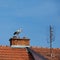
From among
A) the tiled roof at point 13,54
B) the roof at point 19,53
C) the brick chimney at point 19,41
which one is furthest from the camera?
the brick chimney at point 19,41

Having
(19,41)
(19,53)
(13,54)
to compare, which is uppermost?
(19,41)

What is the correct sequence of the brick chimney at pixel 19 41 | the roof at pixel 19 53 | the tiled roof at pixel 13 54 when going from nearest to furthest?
the tiled roof at pixel 13 54, the roof at pixel 19 53, the brick chimney at pixel 19 41

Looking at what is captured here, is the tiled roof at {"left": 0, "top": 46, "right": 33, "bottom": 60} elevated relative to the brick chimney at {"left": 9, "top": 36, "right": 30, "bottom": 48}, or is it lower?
lower

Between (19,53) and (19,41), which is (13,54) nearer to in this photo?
(19,53)

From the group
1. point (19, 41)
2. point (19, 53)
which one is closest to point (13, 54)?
point (19, 53)

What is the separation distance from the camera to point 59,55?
196 feet

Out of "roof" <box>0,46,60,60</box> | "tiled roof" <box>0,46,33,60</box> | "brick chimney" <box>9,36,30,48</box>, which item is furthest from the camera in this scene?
"brick chimney" <box>9,36,30,48</box>

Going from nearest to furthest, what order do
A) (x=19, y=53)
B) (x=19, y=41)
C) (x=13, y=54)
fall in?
(x=13, y=54)
(x=19, y=53)
(x=19, y=41)

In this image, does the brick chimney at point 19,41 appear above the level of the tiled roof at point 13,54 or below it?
above

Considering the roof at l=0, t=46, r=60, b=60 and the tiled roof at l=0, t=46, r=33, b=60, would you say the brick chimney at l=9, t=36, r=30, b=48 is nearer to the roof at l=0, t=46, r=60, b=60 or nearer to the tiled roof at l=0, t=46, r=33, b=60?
the roof at l=0, t=46, r=60, b=60

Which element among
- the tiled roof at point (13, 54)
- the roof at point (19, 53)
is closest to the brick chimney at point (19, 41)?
the roof at point (19, 53)

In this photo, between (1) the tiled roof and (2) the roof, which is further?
(2) the roof

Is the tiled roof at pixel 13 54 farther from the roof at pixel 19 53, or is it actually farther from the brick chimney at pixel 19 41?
the brick chimney at pixel 19 41

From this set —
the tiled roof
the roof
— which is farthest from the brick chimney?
the tiled roof
